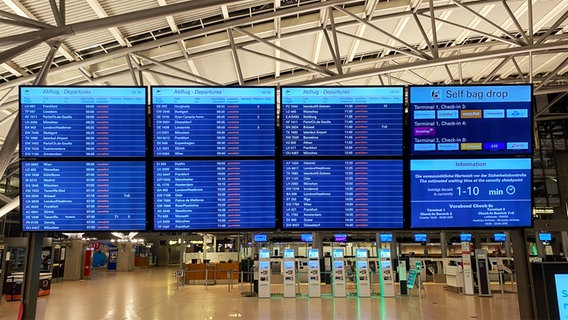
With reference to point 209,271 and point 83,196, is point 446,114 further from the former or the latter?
point 209,271

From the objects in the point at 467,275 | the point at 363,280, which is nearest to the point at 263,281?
the point at 363,280

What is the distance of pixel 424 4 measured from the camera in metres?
15.5

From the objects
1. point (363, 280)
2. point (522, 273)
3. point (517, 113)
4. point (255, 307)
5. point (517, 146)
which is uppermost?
point (517, 113)

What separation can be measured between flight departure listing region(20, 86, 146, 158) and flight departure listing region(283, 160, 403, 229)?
1.51 meters

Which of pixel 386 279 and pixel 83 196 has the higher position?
pixel 83 196

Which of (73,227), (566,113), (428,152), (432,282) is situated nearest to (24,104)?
(73,227)

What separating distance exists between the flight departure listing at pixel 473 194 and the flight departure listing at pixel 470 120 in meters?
0.15

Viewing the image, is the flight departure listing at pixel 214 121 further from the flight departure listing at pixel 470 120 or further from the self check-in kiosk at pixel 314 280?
the self check-in kiosk at pixel 314 280

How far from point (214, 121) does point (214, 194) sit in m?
0.72

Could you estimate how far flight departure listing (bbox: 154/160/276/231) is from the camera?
4.12 metres

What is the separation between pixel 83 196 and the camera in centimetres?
410

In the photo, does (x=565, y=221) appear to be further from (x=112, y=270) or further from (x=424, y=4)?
(x=112, y=270)

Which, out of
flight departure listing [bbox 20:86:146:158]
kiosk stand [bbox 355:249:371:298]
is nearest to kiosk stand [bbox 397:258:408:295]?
kiosk stand [bbox 355:249:371:298]

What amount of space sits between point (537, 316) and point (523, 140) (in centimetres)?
158
